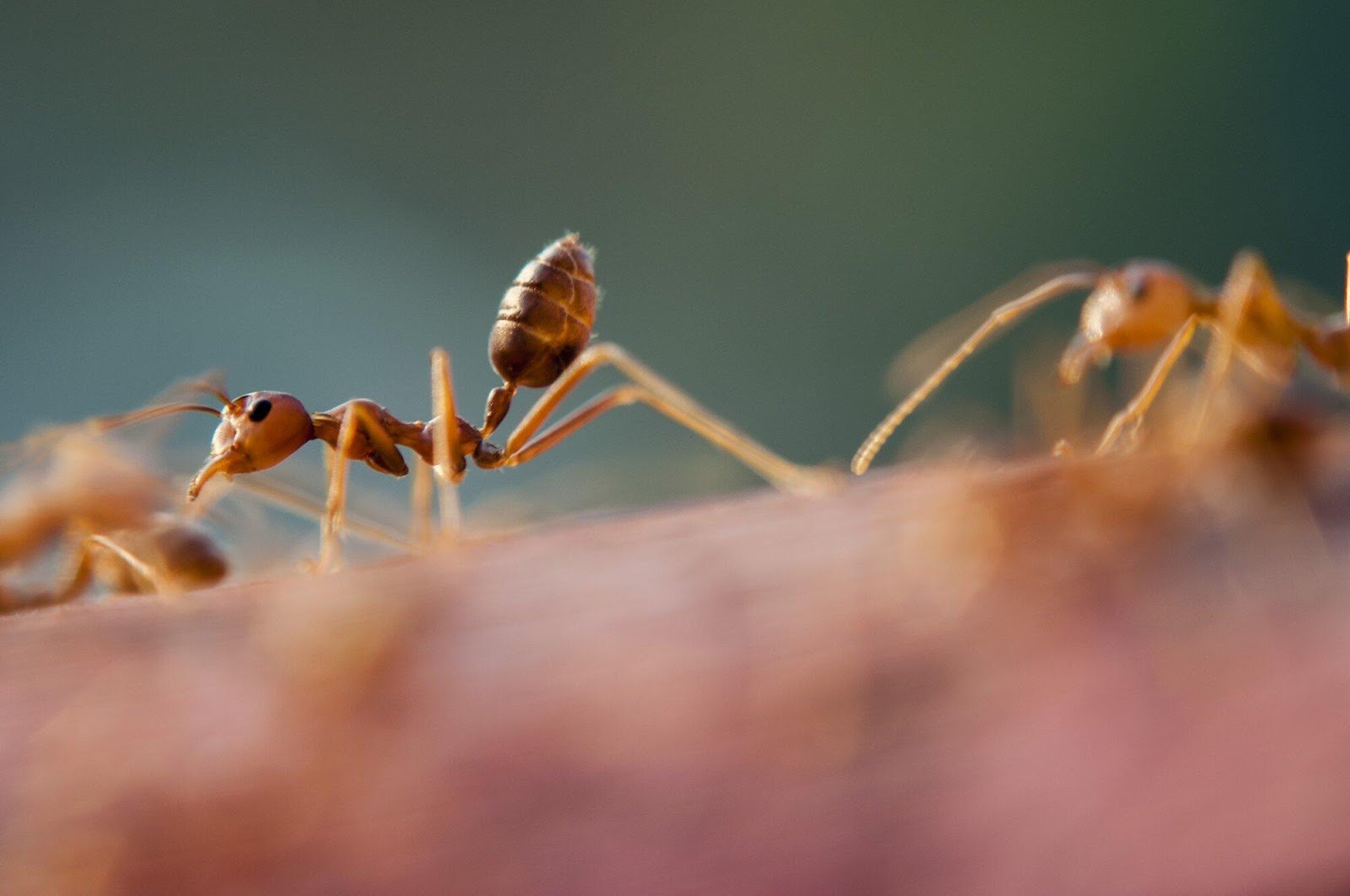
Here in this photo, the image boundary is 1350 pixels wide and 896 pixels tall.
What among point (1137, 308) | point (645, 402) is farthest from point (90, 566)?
point (1137, 308)

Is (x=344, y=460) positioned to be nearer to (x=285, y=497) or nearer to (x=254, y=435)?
(x=285, y=497)

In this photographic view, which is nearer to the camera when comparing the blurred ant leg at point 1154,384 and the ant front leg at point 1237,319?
the ant front leg at point 1237,319

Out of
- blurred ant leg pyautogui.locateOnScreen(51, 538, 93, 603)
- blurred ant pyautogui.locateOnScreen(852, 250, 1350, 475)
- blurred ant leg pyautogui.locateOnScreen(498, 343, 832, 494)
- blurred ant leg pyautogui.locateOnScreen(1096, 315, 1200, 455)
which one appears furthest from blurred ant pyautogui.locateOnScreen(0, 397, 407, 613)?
blurred ant pyautogui.locateOnScreen(852, 250, 1350, 475)

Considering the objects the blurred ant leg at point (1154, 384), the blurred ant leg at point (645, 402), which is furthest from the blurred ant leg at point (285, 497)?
the blurred ant leg at point (1154, 384)

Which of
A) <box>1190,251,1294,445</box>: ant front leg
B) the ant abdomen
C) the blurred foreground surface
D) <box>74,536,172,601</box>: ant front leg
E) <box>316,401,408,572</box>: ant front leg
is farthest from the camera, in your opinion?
the ant abdomen

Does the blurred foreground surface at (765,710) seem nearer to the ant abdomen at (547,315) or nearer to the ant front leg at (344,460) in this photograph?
the ant front leg at (344,460)

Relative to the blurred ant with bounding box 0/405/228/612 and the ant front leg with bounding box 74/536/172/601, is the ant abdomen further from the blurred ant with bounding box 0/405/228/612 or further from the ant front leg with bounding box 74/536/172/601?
the ant front leg with bounding box 74/536/172/601

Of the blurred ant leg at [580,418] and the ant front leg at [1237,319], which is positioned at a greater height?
the blurred ant leg at [580,418]
